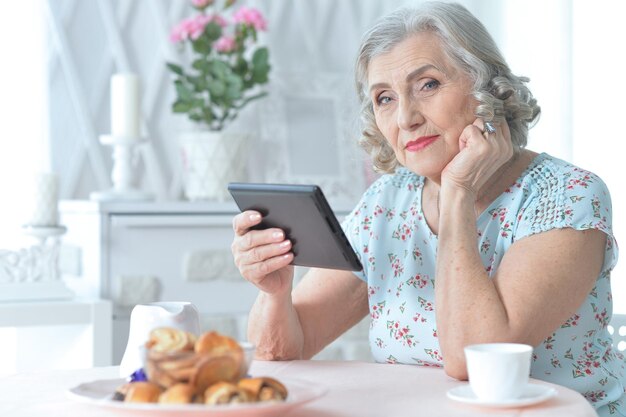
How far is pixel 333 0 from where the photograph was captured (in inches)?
112

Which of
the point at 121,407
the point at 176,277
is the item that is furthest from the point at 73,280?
the point at 121,407

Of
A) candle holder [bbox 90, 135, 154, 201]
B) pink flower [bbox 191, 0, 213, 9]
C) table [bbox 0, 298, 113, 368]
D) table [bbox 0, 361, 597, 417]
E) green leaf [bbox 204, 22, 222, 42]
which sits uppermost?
pink flower [bbox 191, 0, 213, 9]

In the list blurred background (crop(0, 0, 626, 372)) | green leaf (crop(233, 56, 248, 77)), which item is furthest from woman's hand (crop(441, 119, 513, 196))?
green leaf (crop(233, 56, 248, 77))

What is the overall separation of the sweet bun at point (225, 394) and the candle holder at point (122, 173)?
60.0 inches

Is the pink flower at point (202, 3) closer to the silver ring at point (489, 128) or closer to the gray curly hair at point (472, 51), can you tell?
the gray curly hair at point (472, 51)

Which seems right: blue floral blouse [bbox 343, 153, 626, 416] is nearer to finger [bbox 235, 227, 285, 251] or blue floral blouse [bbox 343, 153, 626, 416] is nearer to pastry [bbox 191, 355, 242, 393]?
finger [bbox 235, 227, 285, 251]

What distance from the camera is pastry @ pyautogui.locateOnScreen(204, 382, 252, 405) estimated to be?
2.79ft

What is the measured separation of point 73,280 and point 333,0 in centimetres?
107

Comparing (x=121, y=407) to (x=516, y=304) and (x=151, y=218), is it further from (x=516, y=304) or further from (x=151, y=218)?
(x=151, y=218)

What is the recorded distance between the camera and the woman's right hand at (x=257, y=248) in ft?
4.29

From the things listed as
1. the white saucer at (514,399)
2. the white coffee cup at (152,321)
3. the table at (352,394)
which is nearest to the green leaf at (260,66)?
the table at (352,394)

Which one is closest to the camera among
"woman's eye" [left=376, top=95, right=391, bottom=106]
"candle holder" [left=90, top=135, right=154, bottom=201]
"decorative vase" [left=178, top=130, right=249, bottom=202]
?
"woman's eye" [left=376, top=95, right=391, bottom=106]

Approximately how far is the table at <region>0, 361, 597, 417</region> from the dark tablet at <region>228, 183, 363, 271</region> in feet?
0.45

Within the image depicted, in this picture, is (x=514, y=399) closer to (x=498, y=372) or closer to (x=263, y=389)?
(x=498, y=372)
